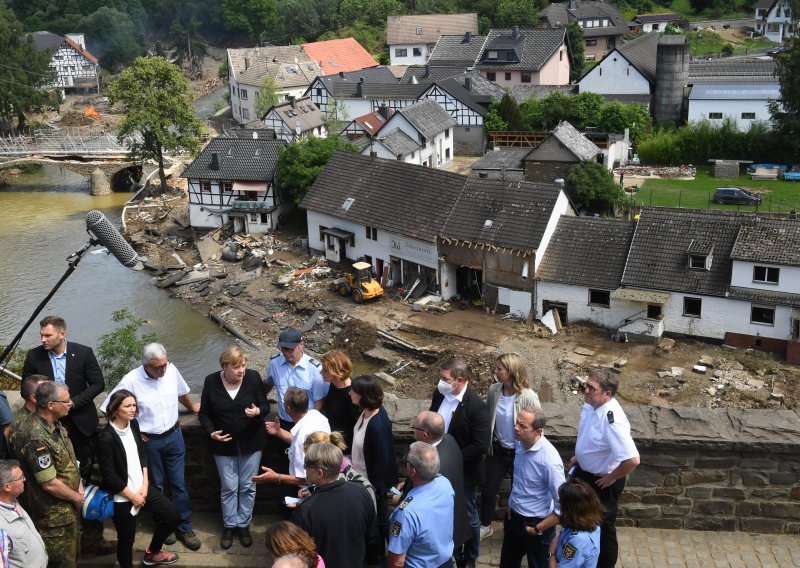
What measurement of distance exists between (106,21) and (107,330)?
224 ft

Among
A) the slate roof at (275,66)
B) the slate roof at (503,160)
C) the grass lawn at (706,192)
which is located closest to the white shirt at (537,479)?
the grass lawn at (706,192)

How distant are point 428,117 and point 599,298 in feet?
67.4

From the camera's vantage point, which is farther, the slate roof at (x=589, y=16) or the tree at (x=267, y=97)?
the slate roof at (x=589, y=16)

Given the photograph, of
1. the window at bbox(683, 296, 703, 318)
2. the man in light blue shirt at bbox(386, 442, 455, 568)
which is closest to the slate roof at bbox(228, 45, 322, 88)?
the window at bbox(683, 296, 703, 318)

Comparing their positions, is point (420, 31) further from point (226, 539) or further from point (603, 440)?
point (603, 440)

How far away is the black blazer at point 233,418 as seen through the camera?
744cm

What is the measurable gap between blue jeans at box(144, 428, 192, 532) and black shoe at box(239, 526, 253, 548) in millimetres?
438

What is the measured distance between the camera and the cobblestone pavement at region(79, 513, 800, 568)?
711cm

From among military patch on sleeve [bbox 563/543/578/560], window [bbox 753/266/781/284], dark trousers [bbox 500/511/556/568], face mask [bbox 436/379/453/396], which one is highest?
face mask [bbox 436/379/453/396]

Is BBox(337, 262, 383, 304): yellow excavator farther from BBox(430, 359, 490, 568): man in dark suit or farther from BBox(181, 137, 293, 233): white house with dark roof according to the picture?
BBox(430, 359, 490, 568): man in dark suit

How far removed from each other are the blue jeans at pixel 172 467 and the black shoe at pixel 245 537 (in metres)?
0.44

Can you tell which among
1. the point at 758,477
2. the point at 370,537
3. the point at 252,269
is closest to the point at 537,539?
the point at 370,537

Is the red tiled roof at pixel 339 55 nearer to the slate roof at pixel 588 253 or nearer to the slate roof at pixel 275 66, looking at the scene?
the slate roof at pixel 275 66

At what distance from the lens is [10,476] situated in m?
6.02
